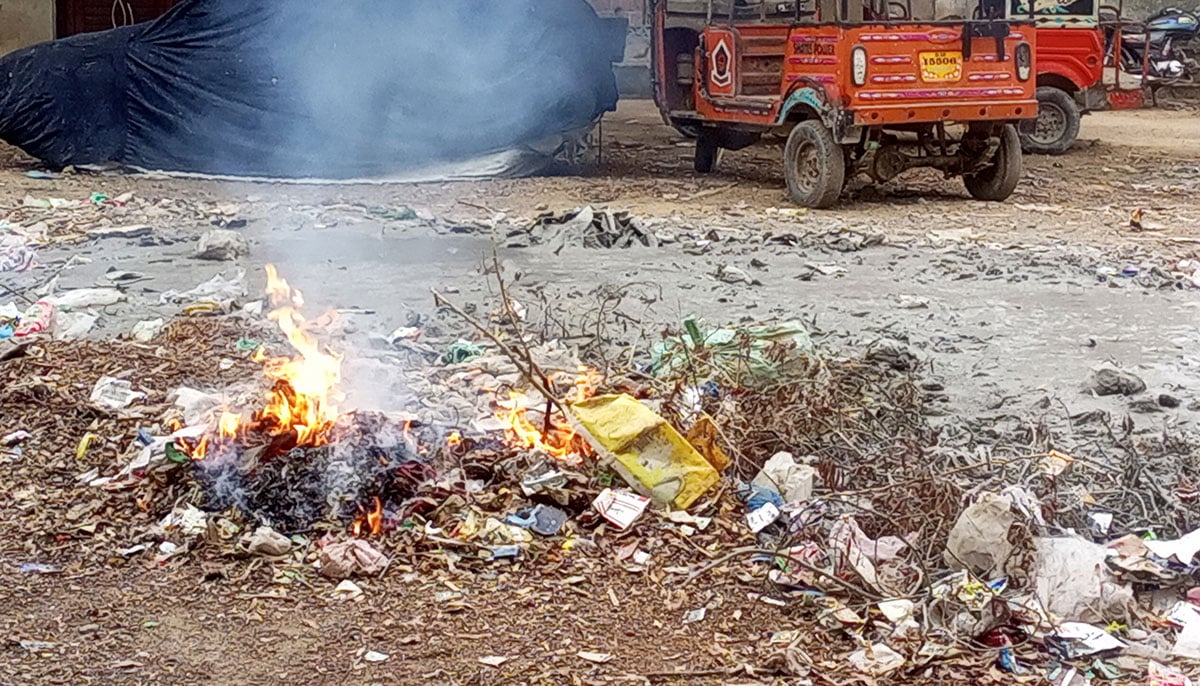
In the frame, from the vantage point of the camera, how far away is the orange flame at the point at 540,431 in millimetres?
4805

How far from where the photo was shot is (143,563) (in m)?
4.24

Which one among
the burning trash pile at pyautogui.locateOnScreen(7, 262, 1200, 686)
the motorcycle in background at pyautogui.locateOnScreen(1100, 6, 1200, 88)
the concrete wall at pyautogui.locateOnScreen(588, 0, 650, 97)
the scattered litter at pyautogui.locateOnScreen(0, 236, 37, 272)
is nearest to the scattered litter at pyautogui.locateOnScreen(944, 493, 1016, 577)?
the burning trash pile at pyautogui.locateOnScreen(7, 262, 1200, 686)

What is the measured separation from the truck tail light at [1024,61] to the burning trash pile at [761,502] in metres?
6.10

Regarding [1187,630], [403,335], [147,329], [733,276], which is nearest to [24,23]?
[147,329]

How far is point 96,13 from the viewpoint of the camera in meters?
Answer: 17.3

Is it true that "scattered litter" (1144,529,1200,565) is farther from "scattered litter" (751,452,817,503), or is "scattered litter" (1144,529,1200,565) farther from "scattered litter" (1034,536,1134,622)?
"scattered litter" (751,452,817,503)

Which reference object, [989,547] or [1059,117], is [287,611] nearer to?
[989,547]

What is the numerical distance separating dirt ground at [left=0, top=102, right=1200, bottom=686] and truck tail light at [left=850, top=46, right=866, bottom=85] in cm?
103

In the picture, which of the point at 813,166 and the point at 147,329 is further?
the point at 813,166

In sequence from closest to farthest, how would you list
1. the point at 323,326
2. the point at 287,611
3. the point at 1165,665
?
the point at 1165,665, the point at 287,611, the point at 323,326

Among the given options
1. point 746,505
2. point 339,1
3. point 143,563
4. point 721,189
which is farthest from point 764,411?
point 339,1

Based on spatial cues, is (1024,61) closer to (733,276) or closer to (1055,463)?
(733,276)

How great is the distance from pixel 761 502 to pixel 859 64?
6630 mm

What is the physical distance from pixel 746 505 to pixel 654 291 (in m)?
3.24
